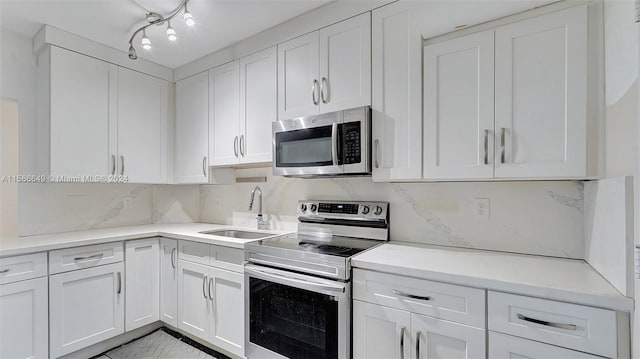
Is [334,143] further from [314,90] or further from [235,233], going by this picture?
[235,233]

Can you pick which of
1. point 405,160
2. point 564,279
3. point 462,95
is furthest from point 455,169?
point 564,279

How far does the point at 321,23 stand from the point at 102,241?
2.19 meters

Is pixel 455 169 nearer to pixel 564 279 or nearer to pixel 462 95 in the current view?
pixel 462 95

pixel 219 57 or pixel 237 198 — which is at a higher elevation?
pixel 219 57

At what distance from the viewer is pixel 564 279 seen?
3.79ft

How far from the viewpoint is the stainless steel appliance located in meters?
1.52

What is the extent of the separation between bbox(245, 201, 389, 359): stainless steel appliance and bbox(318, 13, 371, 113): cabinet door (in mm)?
714

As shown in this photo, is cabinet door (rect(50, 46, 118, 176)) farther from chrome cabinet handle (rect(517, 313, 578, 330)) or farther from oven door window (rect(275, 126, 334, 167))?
chrome cabinet handle (rect(517, 313, 578, 330))

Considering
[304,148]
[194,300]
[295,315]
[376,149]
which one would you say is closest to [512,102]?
[376,149]

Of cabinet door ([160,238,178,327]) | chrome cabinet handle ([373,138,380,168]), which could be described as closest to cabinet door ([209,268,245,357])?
cabinet door ([160,238,178,327])

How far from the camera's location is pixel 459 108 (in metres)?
1.49

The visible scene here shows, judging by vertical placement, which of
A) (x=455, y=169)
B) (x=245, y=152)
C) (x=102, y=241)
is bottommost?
(x=102, y=241)

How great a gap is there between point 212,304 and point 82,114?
180cm

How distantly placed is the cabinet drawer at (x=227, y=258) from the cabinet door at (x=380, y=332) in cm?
88
